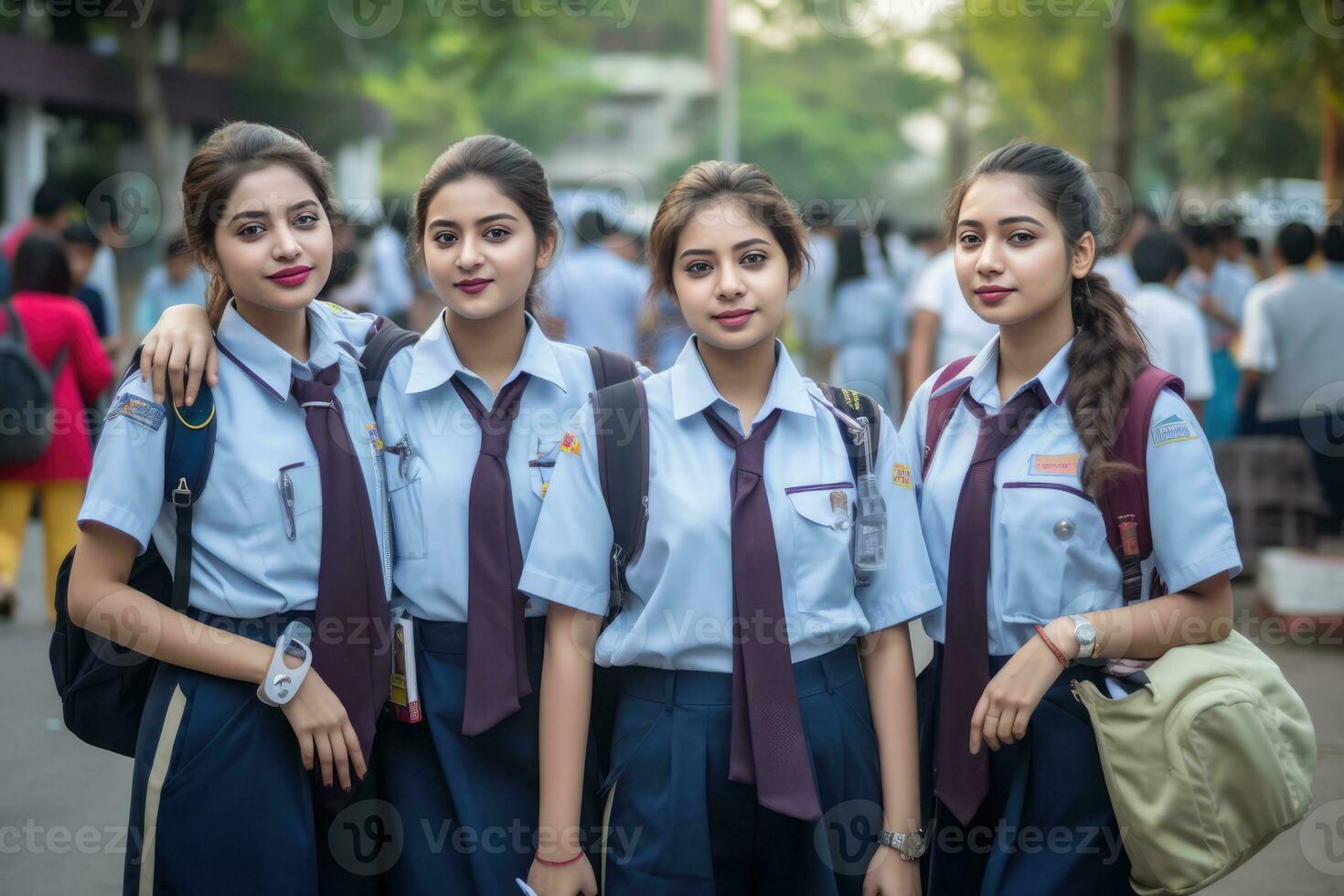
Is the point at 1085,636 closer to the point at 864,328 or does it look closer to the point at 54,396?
the point at 54,396

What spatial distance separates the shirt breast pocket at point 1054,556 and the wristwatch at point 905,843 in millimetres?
447

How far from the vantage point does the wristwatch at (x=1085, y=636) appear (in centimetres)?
251

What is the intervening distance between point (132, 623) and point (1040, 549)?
1.69m

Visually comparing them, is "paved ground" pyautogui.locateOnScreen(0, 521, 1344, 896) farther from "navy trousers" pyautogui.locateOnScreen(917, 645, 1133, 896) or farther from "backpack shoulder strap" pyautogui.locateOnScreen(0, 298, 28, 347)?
"navy trousers" pyautogui.locateOnScreen(917, 645, 1133, 896)

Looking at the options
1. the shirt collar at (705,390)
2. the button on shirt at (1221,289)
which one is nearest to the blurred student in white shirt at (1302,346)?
the button on shirt at (1221,289)

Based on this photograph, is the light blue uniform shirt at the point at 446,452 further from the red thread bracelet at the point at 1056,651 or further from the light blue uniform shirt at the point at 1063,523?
the red thread bracelet at the point at 1056,651

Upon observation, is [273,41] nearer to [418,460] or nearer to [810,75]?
[418,460]

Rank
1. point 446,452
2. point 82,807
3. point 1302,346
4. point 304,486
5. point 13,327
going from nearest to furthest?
point 304,486 → point 446,452 → point 82,807 → point 13,327 → point 1302,346

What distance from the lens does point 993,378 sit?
2.83 metres

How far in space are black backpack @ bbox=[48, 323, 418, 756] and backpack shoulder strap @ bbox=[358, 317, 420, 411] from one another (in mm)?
371

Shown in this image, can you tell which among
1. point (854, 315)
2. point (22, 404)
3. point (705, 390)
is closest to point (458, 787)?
point (705, 390)

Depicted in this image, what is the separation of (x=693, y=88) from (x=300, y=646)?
240 ft

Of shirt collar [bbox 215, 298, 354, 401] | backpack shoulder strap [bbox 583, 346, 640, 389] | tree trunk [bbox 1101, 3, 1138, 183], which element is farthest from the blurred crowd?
tree trunk [bbox 1101, 3, 1138, 183]

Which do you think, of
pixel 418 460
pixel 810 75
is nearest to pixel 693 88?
pixel 810 75
